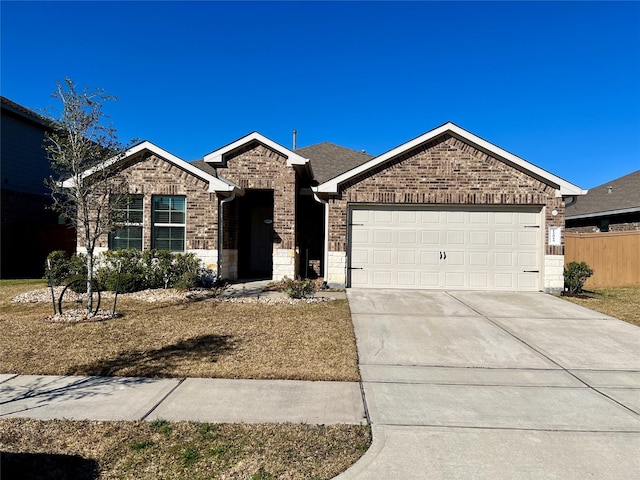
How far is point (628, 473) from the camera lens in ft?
9.55

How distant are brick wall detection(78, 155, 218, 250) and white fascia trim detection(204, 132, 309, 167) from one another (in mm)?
1169

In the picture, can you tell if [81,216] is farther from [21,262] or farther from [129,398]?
[21,262]

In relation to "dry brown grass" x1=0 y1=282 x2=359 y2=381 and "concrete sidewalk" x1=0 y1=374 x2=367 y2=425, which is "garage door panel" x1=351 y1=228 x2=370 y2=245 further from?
"concrete sidewalk" x1=0 y1=374 x2=367 y2=425

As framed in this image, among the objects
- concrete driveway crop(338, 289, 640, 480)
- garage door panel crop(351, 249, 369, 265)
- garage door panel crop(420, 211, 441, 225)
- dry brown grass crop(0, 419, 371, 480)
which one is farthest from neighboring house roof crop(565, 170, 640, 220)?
→ dry brown grass crop(0, 419, 371, 480)

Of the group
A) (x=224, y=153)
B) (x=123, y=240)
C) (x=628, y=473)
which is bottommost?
(x=628, y=473)

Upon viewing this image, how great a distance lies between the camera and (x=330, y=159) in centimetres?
1716

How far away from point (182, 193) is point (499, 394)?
9.93 m

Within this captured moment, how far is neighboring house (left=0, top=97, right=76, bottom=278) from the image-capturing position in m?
15.1

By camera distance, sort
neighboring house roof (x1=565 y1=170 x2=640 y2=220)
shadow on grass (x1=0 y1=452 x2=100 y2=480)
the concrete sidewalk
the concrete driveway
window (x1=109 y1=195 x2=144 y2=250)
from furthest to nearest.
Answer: neighboring house roof (x1=565 y1=170 x2=640 y2=220), window (x1=109 y1=195 x2=144 y2=250), the concrete sidewalk, the concrete driveway, shadow on grass (x1=0 y1=452 x2=100 y2=480)

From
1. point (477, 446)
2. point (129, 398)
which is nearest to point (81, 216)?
point (129, 398)

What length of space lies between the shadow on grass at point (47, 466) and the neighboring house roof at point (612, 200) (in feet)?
55.4

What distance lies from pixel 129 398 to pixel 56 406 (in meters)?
0.65

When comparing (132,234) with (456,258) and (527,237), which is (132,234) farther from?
(527,237)

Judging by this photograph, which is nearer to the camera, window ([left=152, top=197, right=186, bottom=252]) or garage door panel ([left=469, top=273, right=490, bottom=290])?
garage door panel ([left=469, top=273, right=490, bottom=290])
